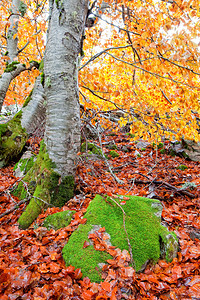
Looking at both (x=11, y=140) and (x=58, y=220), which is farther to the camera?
(x=11, y=140)

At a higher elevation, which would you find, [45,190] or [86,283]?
[45,190]

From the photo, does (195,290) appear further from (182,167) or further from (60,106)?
(182,167)

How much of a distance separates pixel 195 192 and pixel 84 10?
13.9ft

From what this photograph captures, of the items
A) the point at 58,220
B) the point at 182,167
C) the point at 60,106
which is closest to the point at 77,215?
the point at 58,220

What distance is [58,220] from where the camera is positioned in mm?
2416

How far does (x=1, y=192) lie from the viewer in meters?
3.43

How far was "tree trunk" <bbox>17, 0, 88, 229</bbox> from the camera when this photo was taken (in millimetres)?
2869

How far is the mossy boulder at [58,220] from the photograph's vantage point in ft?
7.80

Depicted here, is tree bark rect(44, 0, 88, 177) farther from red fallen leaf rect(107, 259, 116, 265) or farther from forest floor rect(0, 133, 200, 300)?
red fallen leaf rect(107, 259, 116, 265)

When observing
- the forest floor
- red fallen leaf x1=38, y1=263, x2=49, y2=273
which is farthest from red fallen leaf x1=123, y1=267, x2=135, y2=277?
red fallen leaf x1=38, y1=263, x2=49, y2=273

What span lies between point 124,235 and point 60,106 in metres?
2.09

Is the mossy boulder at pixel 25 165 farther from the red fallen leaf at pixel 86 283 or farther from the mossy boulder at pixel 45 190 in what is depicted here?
the red fallen leaf at pixel 86 283

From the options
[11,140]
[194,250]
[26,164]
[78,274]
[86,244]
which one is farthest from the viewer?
[11,140]

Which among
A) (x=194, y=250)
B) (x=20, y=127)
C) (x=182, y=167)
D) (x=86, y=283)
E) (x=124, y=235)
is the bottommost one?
(x=182, y=167)
